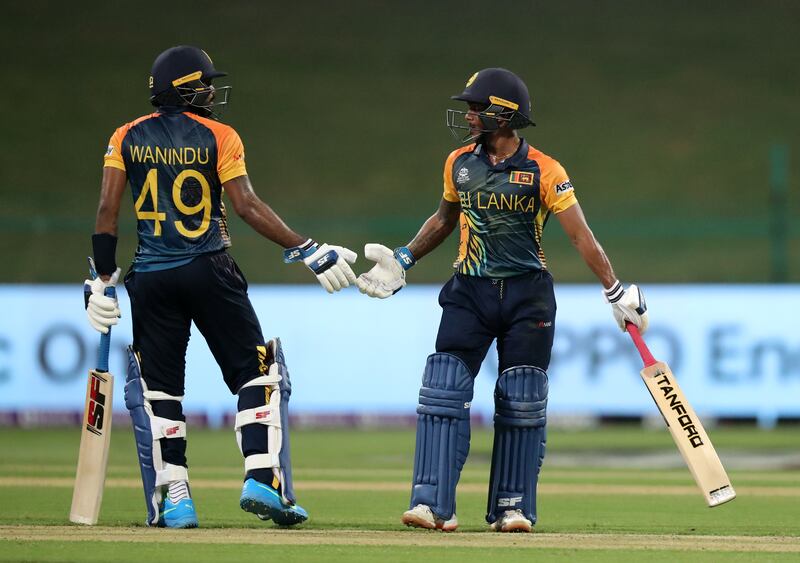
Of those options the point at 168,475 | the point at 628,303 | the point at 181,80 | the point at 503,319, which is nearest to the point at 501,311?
the point at 503,319

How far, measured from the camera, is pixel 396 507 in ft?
28.5

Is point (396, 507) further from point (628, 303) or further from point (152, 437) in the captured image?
point (628, 303)

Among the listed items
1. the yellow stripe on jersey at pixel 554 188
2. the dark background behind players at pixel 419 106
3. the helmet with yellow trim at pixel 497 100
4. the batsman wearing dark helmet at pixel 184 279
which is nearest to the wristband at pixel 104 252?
the batsman wearing dark helmet at pixel 184 279

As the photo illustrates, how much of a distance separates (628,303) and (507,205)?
76 centimetres

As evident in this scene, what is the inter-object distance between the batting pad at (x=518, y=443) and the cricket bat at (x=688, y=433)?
56 cm

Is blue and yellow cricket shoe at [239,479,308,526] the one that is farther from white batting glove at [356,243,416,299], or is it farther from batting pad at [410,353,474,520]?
white batting glove at [356,243,416,299]

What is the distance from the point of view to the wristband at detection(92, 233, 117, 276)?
7.32 meters

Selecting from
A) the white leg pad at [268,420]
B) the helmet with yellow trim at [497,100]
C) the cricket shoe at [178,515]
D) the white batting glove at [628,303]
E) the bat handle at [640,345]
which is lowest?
the cricket shoe at [178,515]

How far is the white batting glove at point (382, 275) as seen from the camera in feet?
24.9

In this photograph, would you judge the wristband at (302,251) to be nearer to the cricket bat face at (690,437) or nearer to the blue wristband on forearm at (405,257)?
the blue wristband on forearm at (405,257)

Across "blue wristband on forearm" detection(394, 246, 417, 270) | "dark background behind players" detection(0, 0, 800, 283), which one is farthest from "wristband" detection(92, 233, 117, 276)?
"dark background behind players" detection(0, 0, 800, 283)

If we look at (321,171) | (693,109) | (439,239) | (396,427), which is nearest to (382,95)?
(321,171)

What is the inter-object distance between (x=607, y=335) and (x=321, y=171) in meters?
13.2

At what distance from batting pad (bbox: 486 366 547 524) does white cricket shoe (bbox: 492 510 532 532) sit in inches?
1.0
